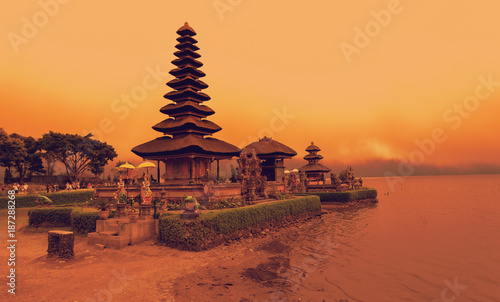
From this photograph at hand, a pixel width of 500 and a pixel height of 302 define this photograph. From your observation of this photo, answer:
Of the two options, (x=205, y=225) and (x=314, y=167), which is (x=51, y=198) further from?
(x=314, y=167)

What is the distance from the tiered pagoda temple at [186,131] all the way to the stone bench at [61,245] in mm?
14269

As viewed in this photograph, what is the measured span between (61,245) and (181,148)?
1485 cm

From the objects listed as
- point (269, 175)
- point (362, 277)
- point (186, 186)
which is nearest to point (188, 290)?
point (362, 277)

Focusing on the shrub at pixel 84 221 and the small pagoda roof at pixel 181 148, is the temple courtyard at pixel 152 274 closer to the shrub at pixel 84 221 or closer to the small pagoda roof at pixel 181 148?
the shrub at pixel 84 221

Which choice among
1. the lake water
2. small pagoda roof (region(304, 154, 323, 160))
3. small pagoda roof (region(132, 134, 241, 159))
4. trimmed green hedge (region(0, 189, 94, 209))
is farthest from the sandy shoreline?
small pagoda roof (region(304, 154, 323, 160))

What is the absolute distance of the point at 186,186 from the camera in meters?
22.7

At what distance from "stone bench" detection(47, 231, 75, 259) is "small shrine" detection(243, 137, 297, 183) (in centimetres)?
3402

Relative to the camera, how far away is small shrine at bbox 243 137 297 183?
4609 centimetres

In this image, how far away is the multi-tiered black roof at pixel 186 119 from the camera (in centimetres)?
2858

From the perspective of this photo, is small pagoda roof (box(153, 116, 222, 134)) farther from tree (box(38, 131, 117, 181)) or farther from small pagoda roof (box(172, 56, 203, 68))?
tree (box(38, 131, 117, 181))

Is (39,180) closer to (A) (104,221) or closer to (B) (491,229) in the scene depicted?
(A) (104,221)

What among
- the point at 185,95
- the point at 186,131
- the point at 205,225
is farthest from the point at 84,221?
the point at 185,95

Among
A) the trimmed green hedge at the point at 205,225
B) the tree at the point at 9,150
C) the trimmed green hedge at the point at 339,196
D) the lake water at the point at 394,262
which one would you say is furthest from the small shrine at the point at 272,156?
the tree at the point at 9,150

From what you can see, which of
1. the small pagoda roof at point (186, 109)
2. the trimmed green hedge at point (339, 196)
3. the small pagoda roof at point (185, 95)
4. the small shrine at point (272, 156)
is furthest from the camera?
the small shrine at point (272, 156)
